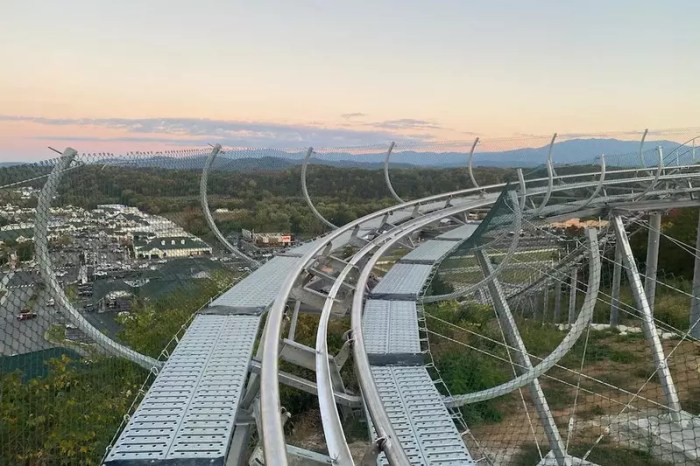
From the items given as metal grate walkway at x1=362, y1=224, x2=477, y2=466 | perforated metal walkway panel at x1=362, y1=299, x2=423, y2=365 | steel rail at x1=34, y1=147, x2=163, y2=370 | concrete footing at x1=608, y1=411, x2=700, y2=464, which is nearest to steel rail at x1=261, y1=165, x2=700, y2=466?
metal grate walkway at x1=362, y1=224, x2=477, y2=466

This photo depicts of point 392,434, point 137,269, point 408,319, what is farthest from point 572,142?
point 392,434

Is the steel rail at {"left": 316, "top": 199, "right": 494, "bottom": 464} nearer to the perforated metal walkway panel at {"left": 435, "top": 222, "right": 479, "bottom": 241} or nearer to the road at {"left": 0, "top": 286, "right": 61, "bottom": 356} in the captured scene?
the road at {"left": 0, "top": 286, "right": 61, "bottom": 356}

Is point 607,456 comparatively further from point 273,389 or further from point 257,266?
point 273,389

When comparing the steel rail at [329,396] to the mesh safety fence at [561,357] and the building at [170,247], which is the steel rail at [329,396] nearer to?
the mesh safety fence at [561,357]

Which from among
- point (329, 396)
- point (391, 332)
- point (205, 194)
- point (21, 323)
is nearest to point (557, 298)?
point (391, 332)

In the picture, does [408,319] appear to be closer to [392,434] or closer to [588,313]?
[588,313]

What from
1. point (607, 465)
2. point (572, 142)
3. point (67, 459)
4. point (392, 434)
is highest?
point (572, 142)
